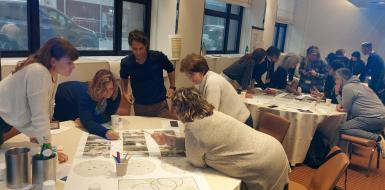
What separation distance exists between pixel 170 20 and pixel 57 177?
3002mm

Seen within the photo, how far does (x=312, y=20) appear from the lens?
28.7 feet

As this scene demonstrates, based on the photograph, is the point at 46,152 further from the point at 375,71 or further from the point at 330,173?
the point at 375,71

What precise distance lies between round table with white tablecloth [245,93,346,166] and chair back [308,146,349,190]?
138 centimetres

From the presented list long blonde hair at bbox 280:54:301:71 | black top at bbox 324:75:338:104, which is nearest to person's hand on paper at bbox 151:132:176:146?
long blonde hair at bbox 280:54:301:71

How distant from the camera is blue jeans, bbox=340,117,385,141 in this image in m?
3.58

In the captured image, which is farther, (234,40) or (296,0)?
(296,0)

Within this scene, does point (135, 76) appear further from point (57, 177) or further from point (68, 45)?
point (57, 177)

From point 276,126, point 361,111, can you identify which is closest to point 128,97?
point 276,126

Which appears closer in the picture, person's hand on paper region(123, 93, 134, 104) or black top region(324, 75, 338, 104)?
person's hand on paper region(123, 93, 134, 104)

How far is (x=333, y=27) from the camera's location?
873cm

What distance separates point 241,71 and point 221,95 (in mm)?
1506

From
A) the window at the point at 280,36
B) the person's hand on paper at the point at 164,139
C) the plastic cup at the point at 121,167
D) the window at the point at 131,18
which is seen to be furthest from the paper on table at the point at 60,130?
the window at the point at 280,36

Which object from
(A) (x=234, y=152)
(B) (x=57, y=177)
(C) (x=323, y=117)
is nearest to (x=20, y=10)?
(B) (x=57, y=177)

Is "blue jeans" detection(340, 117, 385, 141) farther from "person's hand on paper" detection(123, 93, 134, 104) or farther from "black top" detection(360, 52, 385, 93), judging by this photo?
"black top" detection(360, 52, 385, 93)
